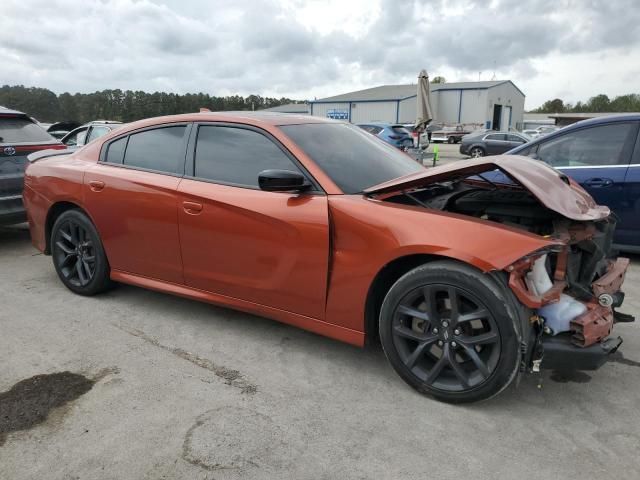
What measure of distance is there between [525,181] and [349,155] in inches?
47.1

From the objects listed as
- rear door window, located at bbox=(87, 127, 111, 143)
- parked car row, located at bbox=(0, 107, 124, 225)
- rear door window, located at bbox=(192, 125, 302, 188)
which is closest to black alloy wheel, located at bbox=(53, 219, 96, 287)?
rear door window, located at bbox=(192, 125, 302, 188)

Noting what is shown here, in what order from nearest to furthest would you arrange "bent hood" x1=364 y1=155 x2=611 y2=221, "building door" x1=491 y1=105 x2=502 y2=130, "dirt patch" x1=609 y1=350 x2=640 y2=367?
"bent hood" x1=364 y1=155 x2=611 y2=221, "dirt patch" x1=609 y1=350 x2=640 y2=367, "building door" x1=491 y1=105 x2=502 y2=130

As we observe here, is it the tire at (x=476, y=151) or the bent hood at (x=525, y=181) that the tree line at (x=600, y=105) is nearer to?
the tire at (x=476, y=151)

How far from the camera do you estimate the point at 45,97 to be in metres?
29.9

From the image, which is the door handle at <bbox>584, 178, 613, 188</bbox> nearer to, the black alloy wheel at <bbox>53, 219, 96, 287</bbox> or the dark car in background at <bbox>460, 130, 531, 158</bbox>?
the black alloy wheel at <bbox>53, 219, 96, 287</bbox>

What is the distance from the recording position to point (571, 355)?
8.11ft

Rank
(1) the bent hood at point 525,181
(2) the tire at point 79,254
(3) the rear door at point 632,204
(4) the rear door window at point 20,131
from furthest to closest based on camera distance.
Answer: (4) the rear door window at point 20,131, (3) the rear door at point 632,204, (2) the tire at point 79,254, (1) the bent hood at point 525,181

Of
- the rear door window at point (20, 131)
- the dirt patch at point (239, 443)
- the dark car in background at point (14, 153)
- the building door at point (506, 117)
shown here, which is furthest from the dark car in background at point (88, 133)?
the building door at point (506, 117)

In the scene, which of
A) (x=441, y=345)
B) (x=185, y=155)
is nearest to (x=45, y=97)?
(x=185, y=155)

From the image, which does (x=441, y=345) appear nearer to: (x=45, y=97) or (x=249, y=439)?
(x=249, y=439)

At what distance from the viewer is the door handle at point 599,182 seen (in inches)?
198

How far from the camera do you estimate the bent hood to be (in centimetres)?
261

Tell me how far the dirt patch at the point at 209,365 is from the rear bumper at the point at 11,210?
300 centimetres

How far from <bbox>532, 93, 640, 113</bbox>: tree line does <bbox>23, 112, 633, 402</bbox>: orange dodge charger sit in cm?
9088
